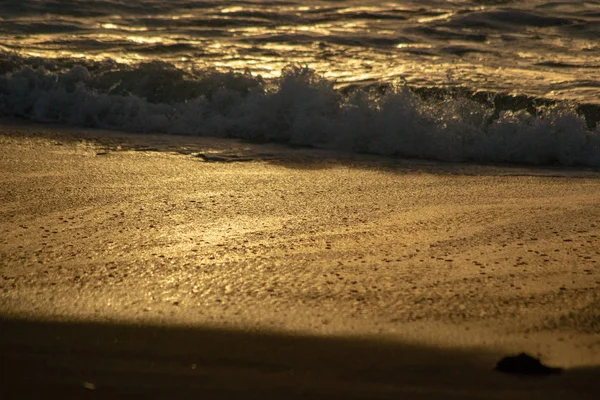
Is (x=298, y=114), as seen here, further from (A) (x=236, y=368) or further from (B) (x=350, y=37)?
(A) (x=236, y=368)

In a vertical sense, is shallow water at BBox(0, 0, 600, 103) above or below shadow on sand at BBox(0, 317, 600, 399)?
above

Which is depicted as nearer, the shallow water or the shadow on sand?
the shadow on sand

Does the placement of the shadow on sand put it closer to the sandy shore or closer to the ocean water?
the sandy shore

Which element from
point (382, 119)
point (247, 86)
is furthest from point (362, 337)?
point (247, 86)

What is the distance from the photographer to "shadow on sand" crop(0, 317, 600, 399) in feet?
8.48

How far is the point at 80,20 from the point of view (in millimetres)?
11844

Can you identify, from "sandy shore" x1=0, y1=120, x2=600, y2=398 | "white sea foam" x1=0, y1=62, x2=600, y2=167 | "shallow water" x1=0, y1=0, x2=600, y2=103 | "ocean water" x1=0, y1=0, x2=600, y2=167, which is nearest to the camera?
"sandy shore" x1=0, y1=120, x2=600, y2=398

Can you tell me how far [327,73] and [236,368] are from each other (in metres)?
6.39

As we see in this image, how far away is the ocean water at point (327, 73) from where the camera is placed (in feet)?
22.7

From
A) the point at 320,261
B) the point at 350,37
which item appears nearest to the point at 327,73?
the point at 350,37

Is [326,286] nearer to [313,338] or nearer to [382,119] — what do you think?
[313,338]

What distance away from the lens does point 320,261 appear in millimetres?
3750

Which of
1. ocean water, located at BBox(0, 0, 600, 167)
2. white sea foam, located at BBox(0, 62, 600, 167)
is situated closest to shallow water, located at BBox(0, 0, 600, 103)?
ocean water, located at BBox(0, 0, 600, 167)

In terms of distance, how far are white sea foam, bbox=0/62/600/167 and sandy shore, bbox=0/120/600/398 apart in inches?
32.2
